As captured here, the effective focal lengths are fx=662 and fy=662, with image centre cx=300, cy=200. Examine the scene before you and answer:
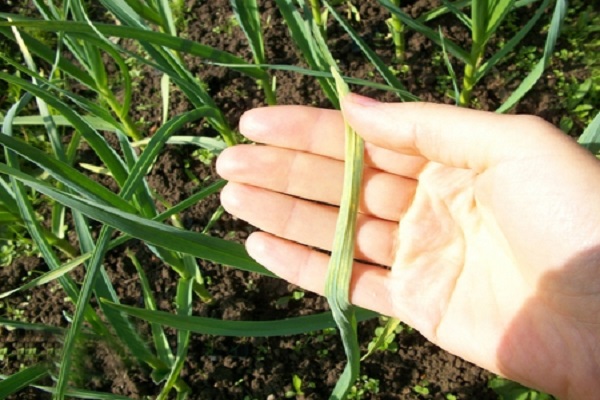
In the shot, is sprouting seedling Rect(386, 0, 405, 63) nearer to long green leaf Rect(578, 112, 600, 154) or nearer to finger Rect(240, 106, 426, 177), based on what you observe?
finger Rect(240, 106, 426, 177)

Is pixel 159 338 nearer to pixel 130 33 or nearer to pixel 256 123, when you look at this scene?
pixel 256 123

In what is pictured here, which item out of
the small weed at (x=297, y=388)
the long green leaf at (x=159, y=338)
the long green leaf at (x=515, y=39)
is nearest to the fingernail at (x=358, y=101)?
the long green leaf at (x=515, y=39)

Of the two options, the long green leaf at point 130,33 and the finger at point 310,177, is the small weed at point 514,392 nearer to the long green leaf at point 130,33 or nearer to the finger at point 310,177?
the finger at point 310,177

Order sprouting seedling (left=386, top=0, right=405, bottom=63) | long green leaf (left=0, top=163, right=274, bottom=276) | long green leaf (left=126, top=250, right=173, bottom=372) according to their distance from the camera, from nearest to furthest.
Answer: long green leaf (left=0, top=163, right=274, bottom=276), long green leaf (left=126, top=250, right=173, bottom=372), sprouting seedling (left=386, top=0, right=405, bottom=63)

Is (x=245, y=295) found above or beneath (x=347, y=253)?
beneath

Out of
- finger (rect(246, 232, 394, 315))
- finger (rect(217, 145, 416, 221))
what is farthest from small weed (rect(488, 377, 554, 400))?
finger (rect(217, 145, 416, 221))

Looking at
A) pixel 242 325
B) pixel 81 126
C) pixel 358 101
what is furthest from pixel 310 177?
pixel 81 126

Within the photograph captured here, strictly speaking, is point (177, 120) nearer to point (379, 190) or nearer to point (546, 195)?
point (379, 190)

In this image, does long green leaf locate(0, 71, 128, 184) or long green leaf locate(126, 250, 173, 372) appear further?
long green leaf locate(126, 250, 173, 372)

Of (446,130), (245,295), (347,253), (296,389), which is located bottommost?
(296,389)
